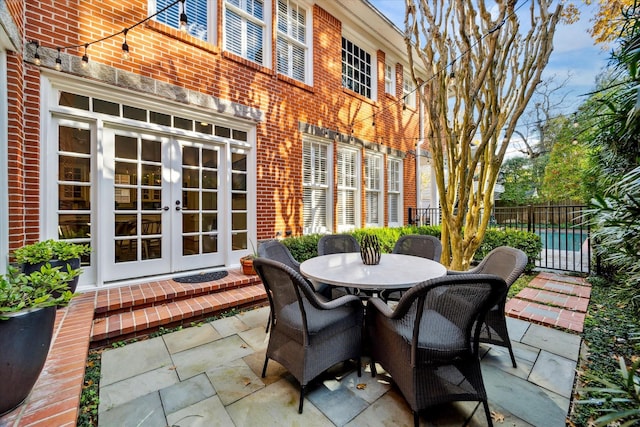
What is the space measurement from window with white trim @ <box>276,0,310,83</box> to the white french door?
7.73ft

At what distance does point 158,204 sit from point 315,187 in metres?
2.95

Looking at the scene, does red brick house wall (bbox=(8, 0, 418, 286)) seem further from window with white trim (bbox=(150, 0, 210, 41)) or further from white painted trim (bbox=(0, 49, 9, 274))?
window with white trim (bbox=(150, 0, 210, 41))

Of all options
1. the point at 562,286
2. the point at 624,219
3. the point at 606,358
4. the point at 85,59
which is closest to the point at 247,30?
the point at 85,59

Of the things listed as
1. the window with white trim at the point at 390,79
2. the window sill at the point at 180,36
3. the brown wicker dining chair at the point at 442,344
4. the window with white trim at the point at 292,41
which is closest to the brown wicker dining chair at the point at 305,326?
the brown wicker dining chair at the point at 442,344

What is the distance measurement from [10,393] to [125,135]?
298 centimetres

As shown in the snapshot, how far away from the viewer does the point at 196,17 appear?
158 inches

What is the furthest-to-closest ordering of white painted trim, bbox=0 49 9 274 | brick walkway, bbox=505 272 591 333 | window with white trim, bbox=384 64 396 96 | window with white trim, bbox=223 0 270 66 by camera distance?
window with white trim, bbox=384 64 396 96 < window with white trim, bbox=223 0 270 66 < brick walkway, bbox=505 272 591 333 < white painted trim, bbox=0 49 9 274

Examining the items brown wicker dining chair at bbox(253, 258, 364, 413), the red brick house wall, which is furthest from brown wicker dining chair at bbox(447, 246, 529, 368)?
the red brick house wall

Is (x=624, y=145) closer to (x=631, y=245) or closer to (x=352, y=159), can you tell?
(x=631, y=245)

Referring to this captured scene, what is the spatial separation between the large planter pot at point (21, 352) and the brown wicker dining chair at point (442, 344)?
6.73 ft

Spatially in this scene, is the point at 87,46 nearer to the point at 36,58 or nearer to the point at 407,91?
the point at 36,58

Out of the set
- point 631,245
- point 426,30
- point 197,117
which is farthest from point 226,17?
point 631,245

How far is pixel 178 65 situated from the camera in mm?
3764

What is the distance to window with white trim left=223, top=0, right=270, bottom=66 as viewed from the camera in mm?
4328
